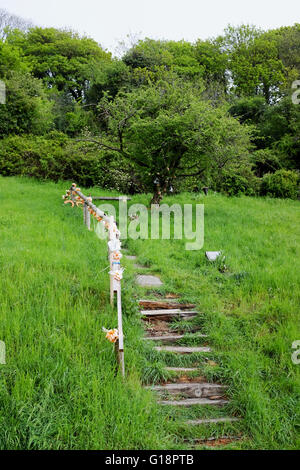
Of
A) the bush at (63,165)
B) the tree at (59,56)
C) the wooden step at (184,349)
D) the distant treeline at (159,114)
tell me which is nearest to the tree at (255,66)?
the distant treeline at (159,114)

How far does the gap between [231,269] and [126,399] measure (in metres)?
3.49

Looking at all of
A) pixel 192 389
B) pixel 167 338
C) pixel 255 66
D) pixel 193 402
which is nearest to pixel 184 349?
pixel 167 338

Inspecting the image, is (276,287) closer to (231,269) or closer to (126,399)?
(231,269)

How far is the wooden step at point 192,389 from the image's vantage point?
10.0 ft

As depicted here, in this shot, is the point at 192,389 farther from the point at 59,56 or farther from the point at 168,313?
the point at 59,56

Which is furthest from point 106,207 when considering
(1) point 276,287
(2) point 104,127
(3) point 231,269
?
(2) point 104,127

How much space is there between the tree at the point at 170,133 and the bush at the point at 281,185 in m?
4.99

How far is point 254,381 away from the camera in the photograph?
9.98ft

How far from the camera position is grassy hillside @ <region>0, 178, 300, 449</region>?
2475 millimetres

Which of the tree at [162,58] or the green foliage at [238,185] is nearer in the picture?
the green foliage at [238,185]

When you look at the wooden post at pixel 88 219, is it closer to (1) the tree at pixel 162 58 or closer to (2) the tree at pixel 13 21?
(1) the tree at pixel 162 58

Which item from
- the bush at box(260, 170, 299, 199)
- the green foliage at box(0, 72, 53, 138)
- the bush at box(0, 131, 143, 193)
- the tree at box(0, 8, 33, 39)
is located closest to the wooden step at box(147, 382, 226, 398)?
the bush at box(0, 131, 143, 193)

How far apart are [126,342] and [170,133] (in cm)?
749

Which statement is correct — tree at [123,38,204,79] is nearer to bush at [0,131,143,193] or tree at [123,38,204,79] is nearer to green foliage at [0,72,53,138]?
green foliage at [0,72,53,138]
